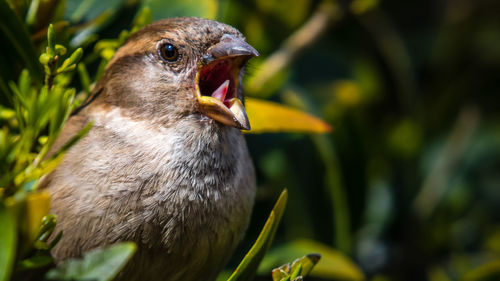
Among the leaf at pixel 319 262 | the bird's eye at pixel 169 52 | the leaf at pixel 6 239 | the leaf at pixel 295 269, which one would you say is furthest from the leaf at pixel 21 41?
the leaf at pixel 319 262

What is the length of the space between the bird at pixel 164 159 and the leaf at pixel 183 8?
1.03ft

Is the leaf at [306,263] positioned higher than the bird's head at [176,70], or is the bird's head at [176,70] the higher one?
the bird's head at [176,70]

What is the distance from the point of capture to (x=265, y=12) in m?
2.61

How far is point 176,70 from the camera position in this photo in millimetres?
1639

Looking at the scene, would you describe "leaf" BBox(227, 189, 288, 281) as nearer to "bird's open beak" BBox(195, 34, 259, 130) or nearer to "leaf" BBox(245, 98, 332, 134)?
"bird's open beak" BBox(195, 34, 259, 130)

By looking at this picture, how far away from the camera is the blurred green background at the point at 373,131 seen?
85.5 inches

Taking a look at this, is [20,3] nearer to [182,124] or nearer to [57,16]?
[57,16]

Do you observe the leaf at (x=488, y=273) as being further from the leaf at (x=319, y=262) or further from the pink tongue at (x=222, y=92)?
the pink tongue at (x=222, y=92)

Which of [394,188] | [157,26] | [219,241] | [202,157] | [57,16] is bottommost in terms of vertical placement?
[394,188]

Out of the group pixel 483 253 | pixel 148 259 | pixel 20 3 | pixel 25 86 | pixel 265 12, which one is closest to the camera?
pixel 25 86

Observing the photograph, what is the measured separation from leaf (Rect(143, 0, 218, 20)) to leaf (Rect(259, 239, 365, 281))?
0.83 meters

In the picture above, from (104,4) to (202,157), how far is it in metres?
0.63

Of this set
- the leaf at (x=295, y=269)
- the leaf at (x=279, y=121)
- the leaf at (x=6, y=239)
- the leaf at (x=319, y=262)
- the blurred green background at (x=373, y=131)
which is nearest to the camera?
the leaf at (x=6, y=239)

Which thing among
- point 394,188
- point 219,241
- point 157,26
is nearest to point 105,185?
point 219,241
